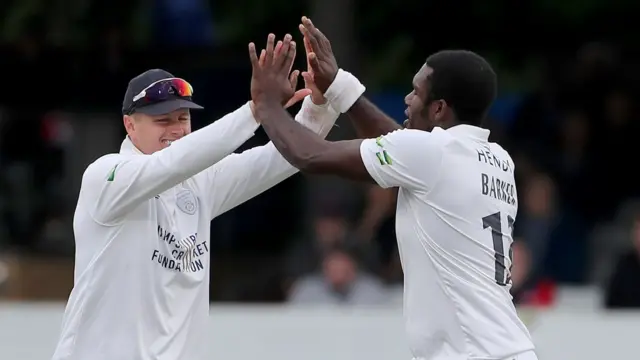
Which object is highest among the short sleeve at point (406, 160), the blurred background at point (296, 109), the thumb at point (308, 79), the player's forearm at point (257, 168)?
the blurred background at point (296, 109)

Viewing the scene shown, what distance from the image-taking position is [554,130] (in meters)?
11.6

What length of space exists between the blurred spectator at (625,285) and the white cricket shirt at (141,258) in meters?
4.58

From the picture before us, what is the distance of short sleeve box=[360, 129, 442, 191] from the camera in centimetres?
484

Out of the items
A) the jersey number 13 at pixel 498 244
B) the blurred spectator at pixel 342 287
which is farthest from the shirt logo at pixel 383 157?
the blurred spectator at pixel 342 287

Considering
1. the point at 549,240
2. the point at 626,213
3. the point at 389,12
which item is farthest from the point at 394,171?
the point at 389,12

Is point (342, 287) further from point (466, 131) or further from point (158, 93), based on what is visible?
point (466, 131)

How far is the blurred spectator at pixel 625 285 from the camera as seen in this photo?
9.15m

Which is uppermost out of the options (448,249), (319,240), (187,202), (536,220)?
(536,220)

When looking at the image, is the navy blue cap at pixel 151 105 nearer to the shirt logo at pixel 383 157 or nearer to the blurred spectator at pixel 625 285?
the shirt logo at pixel 383 157

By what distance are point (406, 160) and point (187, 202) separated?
93cm

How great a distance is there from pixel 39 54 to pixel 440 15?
337 cm

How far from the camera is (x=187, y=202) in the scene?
531cm

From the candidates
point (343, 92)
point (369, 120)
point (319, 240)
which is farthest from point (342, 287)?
point (343, 92)

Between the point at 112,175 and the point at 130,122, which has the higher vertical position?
the point at 130,122
